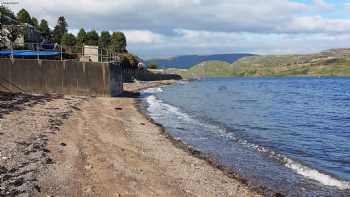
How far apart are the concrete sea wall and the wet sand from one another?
52.9 ft

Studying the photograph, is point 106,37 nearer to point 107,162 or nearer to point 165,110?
point 165,110

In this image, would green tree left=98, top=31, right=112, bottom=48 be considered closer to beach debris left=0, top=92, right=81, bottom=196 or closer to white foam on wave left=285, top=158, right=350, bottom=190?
beach debris left=0, top=92, right=81, bottom=196

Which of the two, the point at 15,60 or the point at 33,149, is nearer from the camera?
the point at 33,149

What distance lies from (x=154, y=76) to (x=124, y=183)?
164510 mm

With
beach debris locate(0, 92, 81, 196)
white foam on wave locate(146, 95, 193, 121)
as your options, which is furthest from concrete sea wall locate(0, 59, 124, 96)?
beach debris locate(0, 92, 81, 196)

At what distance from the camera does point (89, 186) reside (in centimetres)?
1450

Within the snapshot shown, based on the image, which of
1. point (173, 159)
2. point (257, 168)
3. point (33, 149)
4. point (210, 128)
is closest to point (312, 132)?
point (210, 128)

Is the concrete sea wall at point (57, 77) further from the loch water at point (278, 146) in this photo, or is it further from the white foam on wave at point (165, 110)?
the loch water at point (278, 146)

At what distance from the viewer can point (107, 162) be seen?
18.2 metres

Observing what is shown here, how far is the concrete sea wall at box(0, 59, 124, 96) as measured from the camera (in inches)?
1802

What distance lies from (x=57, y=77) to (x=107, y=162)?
3184 cm

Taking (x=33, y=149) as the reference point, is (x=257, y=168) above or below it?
below

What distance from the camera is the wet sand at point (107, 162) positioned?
14680 mm

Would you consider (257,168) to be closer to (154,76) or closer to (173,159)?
(173,159)
